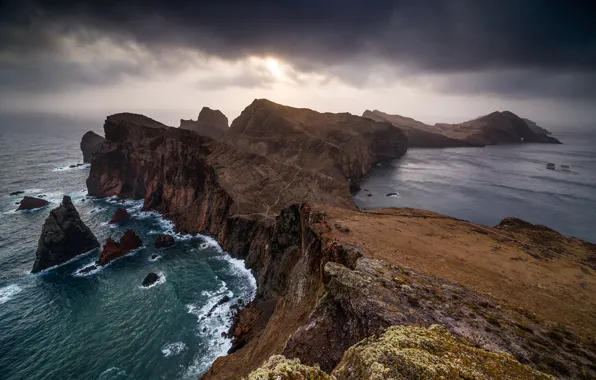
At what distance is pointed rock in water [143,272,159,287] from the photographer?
4919 cm

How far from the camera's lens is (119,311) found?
42844 mm

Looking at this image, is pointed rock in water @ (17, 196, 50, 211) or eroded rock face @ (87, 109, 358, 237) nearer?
eroded rock face @ (87, 109, 358, 237)

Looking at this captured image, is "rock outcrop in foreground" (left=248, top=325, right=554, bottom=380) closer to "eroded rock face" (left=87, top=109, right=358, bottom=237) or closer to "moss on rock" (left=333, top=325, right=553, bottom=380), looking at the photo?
"moss on rock" (left=333, top=325, right=553, bottom=380)

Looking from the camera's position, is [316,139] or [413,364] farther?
[316,139]

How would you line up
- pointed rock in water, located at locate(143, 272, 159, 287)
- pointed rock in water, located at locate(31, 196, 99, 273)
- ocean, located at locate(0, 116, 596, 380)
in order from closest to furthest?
ocean, located at locate(0, 116, 596, 380) < pointed rock in water, located at locate(143, 272, 159, 287) < pointed rock in water, located at locate(31, 196, 99, 273)

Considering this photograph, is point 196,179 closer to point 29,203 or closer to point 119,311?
point 119,311

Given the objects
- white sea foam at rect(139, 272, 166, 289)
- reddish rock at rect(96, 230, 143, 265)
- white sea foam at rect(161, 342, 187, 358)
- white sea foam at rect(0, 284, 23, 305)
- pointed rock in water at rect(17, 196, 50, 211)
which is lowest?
white sea foam at rect(161, 342, 187, 358)

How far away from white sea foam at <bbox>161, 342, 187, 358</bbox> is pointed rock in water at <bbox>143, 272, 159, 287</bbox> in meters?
15.9

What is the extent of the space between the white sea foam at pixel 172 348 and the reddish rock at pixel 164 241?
Result: 29.8 meters

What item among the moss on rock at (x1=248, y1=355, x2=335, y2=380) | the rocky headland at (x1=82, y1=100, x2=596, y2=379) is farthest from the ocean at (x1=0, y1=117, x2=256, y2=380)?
the moss on rock at (x1=248, y1=355, x2=335, y2=380)

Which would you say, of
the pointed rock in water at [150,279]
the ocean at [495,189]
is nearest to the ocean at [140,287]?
the ocean at [495,189]

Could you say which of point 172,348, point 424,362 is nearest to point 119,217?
point 172,348

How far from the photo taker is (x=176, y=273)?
2084 inches

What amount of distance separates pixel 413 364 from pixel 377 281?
931 cm
